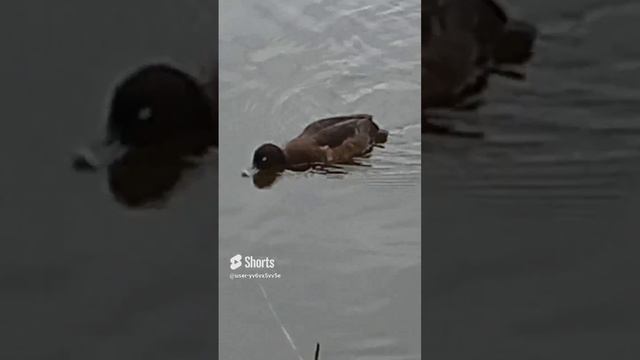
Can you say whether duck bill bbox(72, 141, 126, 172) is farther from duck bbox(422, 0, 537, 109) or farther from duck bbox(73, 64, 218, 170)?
duck bbox(422, 0, 537, 109)

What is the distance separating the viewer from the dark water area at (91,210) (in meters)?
1.65

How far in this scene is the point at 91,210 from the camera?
1.65 meters

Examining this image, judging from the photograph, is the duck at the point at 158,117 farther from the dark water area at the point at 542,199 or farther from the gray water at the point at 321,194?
the dark water area at the point at 542,199

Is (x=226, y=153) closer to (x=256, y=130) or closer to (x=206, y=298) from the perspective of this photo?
(x=256, y=130)

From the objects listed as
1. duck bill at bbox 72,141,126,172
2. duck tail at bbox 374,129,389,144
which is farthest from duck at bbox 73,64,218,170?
duck tail at bbox 374,129,389,144

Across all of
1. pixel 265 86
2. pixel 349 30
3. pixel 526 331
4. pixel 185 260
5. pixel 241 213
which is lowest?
pixel 526 331

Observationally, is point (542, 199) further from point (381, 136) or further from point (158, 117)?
point (158, 117)

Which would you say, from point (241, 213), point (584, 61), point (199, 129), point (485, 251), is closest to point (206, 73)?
point (199, 129)

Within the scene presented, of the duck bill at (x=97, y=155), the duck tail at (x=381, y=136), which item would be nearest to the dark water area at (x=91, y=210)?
the duck bill at (x=97, y=155)

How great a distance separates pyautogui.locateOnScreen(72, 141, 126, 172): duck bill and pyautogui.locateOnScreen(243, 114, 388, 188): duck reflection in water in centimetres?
29

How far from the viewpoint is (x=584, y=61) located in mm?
1644

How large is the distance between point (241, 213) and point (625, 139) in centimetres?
88

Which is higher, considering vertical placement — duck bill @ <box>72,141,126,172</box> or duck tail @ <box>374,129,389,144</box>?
duck tail @ <box>374,129,389,144</box>

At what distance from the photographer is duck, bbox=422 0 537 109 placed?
5.40ft
